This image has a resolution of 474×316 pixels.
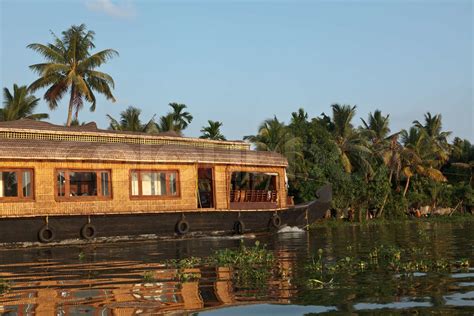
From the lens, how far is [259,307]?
4980mm

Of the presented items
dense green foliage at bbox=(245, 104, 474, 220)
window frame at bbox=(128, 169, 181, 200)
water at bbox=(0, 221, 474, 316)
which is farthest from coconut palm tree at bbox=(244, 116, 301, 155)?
water at bbox=(0, 221, 474, 316)

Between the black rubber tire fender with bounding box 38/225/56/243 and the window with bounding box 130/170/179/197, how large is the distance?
7.15 ft

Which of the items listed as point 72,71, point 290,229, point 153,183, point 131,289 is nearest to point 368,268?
point 131,289

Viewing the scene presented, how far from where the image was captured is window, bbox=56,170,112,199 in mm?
13977

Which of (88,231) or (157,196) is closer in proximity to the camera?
(88,231)

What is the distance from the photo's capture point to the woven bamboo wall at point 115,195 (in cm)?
1339

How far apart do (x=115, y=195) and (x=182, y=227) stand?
1.87 meters

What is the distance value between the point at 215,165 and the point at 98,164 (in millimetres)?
3324

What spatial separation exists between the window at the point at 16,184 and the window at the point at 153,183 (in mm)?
2421

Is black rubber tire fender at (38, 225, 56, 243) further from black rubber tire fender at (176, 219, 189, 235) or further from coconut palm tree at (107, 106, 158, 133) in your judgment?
coconut palm tree at (107, 106, 158, 133)

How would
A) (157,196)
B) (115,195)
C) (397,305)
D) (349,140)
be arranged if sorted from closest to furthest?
(397,305), (115,195), (157,196), (349,140)

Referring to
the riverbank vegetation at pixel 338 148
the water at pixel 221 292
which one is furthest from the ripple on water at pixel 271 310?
the riverbank vegetation at pixel 338 148

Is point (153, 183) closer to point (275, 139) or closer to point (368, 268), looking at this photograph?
point (368, 268)

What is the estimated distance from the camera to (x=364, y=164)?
2927cm
